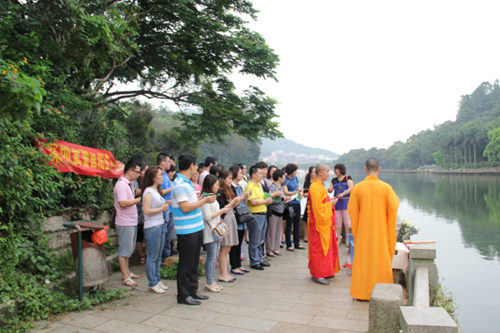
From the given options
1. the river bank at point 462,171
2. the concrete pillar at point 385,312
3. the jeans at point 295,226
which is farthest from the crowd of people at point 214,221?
the river bank at point 462,171

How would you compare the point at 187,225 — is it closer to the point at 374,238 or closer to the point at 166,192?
the point at 166,192

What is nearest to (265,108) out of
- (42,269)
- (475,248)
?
(42,269)

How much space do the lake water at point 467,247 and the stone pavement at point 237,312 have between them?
3596 mm

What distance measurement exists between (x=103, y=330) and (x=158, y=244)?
3.76 ft

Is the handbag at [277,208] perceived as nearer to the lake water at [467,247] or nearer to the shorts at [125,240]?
the shorts at [125,240]

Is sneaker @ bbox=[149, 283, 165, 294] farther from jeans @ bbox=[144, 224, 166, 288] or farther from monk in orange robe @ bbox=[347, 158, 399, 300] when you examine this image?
monk in orange robe @ bbox=[347, 158, 399, 300]

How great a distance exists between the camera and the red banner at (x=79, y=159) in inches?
189

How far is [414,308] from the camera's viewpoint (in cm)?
236

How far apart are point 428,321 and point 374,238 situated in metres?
1.85

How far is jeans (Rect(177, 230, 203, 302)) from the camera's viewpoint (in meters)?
3.66

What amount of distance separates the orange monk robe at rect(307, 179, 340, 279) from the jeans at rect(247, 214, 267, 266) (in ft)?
2.60

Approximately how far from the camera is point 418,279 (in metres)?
3.71

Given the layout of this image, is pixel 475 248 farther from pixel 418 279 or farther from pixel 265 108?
pixel 418 279

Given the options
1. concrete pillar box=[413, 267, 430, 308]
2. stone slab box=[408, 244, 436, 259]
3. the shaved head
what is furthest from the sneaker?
stone slab box=[408, 244, 436, 259]
